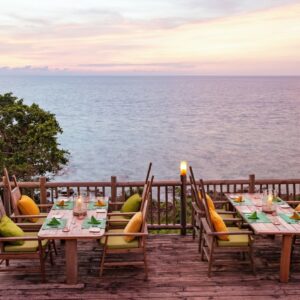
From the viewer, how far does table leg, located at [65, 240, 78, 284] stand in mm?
5590

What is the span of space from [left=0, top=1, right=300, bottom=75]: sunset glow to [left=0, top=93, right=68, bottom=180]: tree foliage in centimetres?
625

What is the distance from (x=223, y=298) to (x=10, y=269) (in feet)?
9.63

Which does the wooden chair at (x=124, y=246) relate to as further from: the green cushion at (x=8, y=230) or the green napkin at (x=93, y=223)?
the green cushion at (x=8, y=230)

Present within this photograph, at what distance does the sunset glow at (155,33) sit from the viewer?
2802 centimetres

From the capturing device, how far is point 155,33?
54375 millimetres

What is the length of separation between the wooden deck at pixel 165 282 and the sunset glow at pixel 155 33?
13919 millimetres

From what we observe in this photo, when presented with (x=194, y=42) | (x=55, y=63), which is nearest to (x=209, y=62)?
(x=194, y=42)

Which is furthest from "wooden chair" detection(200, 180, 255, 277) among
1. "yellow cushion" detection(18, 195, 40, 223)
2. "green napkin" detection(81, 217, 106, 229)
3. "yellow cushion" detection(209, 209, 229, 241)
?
"yellow cushion" detection(18, 195, 40, 223)

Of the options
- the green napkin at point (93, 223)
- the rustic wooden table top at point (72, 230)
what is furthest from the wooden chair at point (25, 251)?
the green napkin at point (93, 223)

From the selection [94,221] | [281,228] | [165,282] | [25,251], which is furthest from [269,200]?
[25,251]

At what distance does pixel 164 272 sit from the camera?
600 centimetres

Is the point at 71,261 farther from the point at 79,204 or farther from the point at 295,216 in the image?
the point at 295,216

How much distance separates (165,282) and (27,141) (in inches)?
558

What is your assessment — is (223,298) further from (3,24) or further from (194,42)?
(194,42)
